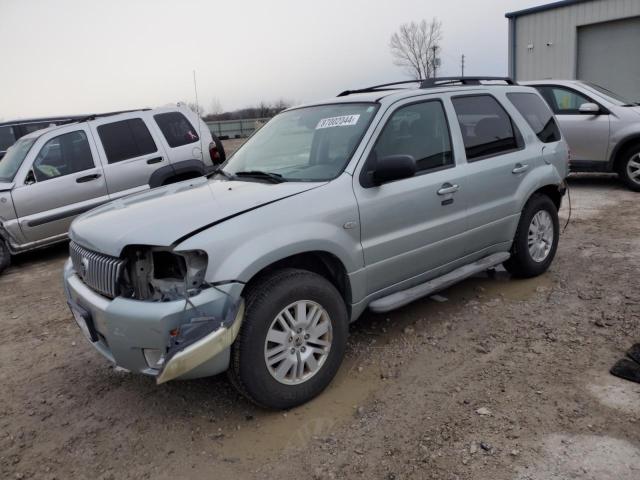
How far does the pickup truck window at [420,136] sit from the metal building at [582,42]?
14321mm

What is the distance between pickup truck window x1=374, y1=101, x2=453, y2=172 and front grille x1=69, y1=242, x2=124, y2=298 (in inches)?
73.0

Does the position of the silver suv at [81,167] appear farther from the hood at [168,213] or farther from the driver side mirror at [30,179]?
the hood at [168,213]

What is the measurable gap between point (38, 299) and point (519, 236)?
505cm

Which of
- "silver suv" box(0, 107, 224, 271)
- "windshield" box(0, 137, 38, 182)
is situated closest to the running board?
"silver suv" box(0, 107, 224, 271)

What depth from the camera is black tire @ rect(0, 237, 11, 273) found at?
6.97 m

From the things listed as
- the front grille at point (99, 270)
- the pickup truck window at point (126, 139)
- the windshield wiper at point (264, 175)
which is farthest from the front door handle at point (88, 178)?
the front grille at point (99, 270)

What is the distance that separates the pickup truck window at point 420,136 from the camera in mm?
3753

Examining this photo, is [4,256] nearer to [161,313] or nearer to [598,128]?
[161,313]

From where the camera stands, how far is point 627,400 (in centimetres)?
304

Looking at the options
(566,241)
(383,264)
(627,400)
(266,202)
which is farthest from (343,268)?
(566,241)

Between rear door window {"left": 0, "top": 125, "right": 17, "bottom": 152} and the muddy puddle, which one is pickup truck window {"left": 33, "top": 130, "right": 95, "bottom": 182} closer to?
rear door window {"left": 0, "top": 125, "right": 17, "bottom": 152}

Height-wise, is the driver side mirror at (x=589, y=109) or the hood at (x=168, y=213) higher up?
the driver side mirror at (x=589, y=109)

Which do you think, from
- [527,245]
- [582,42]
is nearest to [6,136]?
[527,245]

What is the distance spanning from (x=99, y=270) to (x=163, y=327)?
2.25ft
